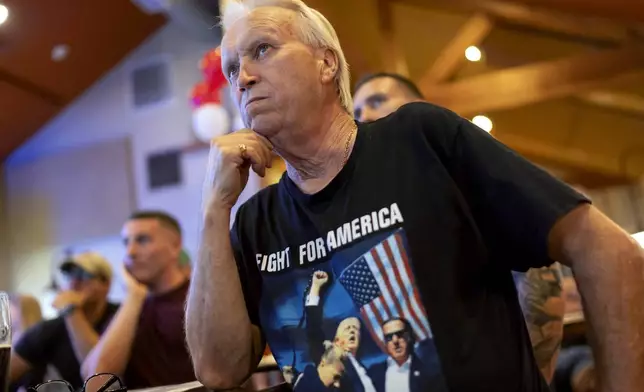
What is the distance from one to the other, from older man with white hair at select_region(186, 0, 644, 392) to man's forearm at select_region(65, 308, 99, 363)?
3.74 feet

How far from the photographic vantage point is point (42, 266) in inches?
204

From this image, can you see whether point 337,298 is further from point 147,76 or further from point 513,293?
point 147,76

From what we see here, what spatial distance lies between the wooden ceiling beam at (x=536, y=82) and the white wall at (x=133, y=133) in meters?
1.78

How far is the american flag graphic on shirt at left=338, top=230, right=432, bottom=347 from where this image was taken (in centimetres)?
78

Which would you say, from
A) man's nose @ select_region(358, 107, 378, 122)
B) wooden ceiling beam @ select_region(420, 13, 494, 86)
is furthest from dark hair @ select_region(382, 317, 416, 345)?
wooden ceiling beam @ select_region(420, 13, 494, 86)

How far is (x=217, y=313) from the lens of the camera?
2.97ft

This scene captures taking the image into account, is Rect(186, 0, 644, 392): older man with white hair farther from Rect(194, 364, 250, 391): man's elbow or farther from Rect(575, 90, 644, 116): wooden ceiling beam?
Rect(575, 90, 644, 116): wooden ceiling beam

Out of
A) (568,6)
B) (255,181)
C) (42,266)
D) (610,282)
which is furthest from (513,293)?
(42,266)

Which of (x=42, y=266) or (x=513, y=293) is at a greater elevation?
(x=42, y=266)

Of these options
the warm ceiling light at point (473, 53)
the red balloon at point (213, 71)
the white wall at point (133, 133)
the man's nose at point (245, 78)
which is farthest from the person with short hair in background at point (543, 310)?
the white wall at point (133, 133)

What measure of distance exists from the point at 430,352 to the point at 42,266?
5.02 metres

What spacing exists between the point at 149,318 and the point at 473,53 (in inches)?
128

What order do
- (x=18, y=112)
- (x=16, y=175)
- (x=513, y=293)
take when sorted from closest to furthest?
(x=513, y=293) < (x=18, y=112) < (x=16, y=175)

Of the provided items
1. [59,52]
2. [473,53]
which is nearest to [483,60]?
[473,53]
